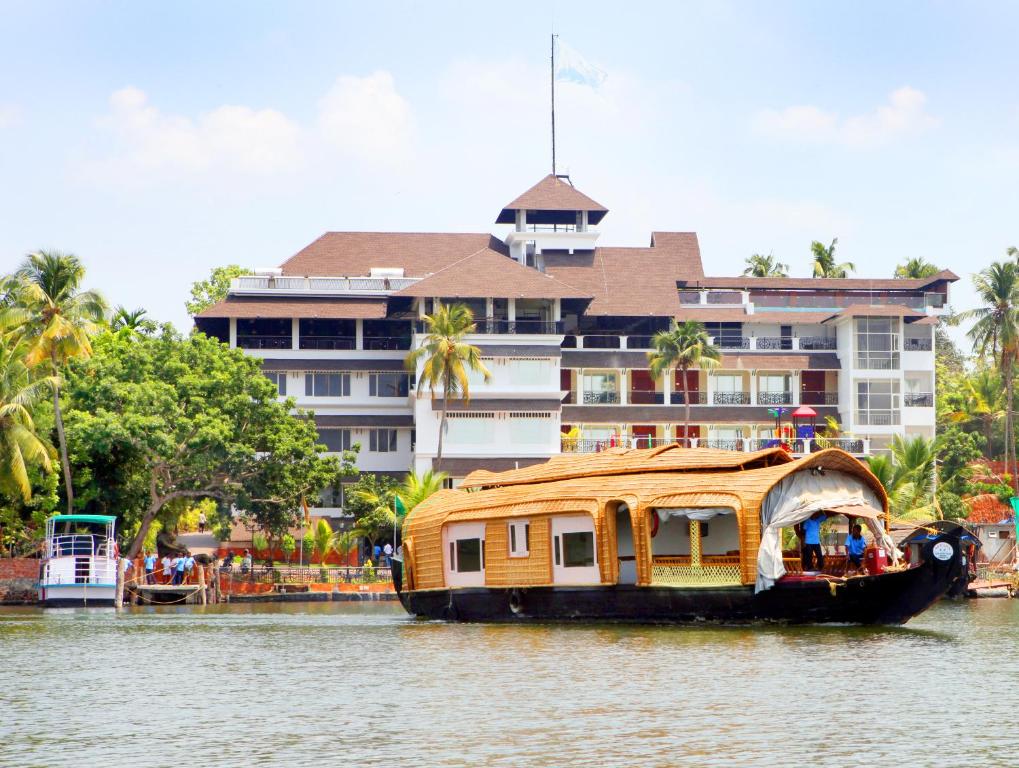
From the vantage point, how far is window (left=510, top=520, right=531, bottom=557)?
110 feet

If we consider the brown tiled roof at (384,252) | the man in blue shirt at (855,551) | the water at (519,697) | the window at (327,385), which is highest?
the brown tiled roof at (384,252)

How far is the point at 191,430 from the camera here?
163 feet

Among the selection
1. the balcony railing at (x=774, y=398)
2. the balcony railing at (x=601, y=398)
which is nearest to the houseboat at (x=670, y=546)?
the balcony railing at (x=601, y=398)

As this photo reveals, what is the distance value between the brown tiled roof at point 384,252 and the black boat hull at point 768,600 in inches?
1500

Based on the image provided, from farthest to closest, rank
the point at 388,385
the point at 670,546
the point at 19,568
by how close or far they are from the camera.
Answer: the point at 388,385 → the point at 19,568 → the point at 670,546

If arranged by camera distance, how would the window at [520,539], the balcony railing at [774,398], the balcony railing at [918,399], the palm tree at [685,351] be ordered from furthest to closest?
the balcony railing at [774,398]
the balcony railing at [918,399]
the palm tree at [685,351]
the window at [520,539]

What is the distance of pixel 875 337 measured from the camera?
6662 centimetres

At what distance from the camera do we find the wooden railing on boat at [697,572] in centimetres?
3092

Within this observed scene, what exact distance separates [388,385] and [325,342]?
319 cm

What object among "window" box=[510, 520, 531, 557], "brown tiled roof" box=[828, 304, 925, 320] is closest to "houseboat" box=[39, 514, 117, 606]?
"window" box=[510, 520, 531, 557]

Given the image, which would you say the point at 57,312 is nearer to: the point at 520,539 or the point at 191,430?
the point at 191,430

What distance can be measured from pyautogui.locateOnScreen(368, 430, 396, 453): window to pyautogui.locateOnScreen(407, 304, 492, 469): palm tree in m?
4.41

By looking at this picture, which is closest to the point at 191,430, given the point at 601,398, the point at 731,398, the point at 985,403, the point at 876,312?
the point at 601,398

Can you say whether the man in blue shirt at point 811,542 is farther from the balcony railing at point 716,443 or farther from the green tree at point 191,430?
the balcony railing at point 716,443
